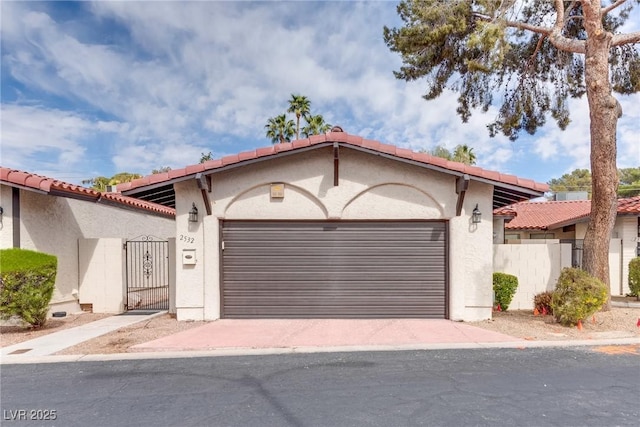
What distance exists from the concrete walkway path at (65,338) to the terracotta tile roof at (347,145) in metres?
3.13

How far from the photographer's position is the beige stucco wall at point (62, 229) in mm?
8281

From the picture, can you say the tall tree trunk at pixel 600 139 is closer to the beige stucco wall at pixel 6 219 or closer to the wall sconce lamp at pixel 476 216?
the wall sconce lamp at pixel 476 216

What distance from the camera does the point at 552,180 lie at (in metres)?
69.8

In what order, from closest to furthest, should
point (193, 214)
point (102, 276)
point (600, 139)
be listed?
1. point (193, 214)
2. point (600, 139)
3. point (102, 276)

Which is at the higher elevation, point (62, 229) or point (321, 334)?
point (62, 229)

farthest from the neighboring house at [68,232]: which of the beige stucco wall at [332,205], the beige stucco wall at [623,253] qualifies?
the beige stucco wall at [623,253]

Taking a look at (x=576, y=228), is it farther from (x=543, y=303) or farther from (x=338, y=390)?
(x=338, y=390)

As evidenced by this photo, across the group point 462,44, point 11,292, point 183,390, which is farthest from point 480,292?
point 11,292

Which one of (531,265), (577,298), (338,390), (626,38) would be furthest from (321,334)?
(626,38)

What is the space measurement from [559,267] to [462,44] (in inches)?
275

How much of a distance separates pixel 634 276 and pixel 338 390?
36.2 feet

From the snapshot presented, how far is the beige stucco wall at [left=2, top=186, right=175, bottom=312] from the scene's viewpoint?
828 centimetres

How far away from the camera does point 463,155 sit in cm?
3130

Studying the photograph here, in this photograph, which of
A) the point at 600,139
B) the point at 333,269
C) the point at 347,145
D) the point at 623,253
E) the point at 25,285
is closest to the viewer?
the point at 25,285
